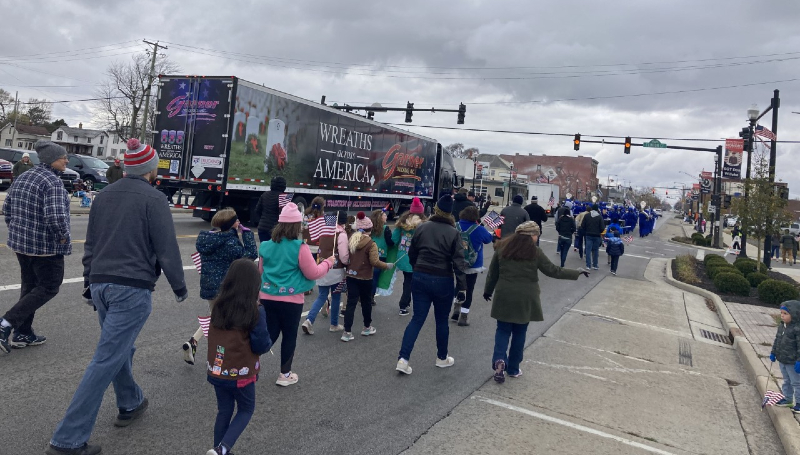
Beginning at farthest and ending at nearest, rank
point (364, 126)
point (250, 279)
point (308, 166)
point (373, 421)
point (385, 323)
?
point (364, 126)
point (308, 166)
point (385, 323)
point (373, 421)
point (250, 279)

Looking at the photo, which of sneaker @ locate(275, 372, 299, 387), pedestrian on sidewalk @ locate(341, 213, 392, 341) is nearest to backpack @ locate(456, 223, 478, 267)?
pedestrian on sidewalk @ locate(341, 213, 392, 341)

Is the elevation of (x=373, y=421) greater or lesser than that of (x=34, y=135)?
lesser

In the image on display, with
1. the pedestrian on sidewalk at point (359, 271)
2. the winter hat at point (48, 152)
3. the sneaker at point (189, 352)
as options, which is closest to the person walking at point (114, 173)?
the winter hat at point (48, 152)

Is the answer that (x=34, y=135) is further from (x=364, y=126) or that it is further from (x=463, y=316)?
(x=463, y=316)

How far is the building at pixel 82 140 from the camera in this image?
95719mm

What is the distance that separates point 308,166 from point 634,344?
1297cm

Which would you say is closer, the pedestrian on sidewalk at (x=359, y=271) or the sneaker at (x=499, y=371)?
the sneaker at (x=499, y=371)

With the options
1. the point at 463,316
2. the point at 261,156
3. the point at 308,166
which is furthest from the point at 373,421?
the point at 308,166

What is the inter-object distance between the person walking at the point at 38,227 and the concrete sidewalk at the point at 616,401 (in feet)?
12.2

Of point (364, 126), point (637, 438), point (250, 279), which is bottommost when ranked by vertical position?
point (637, 438)

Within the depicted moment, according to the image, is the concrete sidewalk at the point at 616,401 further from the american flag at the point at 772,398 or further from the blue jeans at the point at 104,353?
the blue jeans at the point at 104,353

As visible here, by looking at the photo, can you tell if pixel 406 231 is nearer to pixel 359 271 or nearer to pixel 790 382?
pixel 359 271

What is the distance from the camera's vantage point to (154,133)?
15.8m


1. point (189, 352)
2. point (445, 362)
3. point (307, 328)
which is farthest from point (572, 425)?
point (189, 352)
